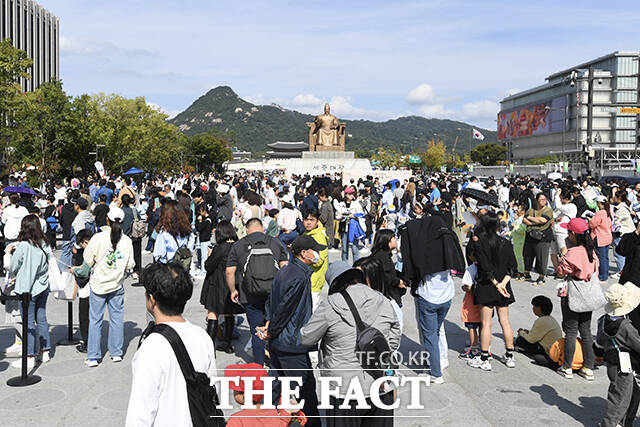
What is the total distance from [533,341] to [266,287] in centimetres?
359

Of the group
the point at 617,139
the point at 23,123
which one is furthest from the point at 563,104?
the point at 23,123

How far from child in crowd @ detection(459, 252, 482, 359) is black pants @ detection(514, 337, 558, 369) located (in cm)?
76

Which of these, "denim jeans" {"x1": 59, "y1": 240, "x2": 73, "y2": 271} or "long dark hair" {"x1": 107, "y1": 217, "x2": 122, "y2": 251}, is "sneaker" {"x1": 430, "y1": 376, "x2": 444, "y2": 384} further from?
"denim jeans" {"x1": 59, "y1": 240, "x2": 73, "y2": 271}

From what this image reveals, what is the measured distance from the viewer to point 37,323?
6.91 meters

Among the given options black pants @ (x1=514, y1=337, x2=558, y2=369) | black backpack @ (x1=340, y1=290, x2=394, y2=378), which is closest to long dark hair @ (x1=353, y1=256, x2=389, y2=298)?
black backpack @ (x1=340, y1=290, x2=394, y2=378)

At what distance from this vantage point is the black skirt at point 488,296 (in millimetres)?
6449

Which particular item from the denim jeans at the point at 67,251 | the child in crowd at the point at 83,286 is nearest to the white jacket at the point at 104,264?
the child in crowd at the point at 83,286

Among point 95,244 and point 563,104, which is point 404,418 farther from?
point 563,104

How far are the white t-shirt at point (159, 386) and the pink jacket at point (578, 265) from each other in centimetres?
461

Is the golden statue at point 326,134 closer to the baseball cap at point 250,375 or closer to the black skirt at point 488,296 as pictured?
the black skirt at point 488,296

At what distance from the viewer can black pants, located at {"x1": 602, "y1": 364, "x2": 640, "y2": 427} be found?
4.80 m

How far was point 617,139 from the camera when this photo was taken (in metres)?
101

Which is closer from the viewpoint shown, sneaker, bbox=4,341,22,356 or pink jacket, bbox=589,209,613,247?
sneaker, bbox=4,341,22,356

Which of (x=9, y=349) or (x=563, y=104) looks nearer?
(x=9, y=349)
